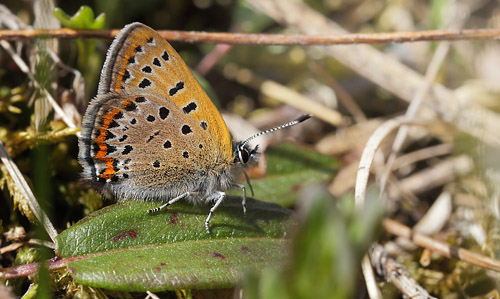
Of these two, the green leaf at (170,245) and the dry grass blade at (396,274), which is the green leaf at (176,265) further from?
the dry grass blade at (396,274)

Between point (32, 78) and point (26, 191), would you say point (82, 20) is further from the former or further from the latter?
point (26, 191)

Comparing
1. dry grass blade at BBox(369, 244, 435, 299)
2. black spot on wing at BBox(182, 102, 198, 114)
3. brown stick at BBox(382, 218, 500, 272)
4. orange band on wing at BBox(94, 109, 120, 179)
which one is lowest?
dry grass blade at BBox(369, 244, 435, 299)

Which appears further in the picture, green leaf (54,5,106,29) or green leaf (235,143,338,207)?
green leaf (235,143,338,207)

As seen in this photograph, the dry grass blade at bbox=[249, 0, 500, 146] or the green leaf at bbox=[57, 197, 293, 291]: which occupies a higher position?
the dry grass blade at bbox=[249, 0, 500, 146]

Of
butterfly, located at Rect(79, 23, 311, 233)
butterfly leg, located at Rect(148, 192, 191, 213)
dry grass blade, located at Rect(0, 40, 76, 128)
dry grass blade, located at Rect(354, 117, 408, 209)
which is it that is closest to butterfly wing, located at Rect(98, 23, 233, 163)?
butterfly, located at Rect(79, 23, 311, 233)

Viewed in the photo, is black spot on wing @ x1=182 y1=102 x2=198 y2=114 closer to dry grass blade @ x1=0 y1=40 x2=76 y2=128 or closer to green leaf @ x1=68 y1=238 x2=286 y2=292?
green leaf @ x1=68 y1=238 x2=286 y2=292
